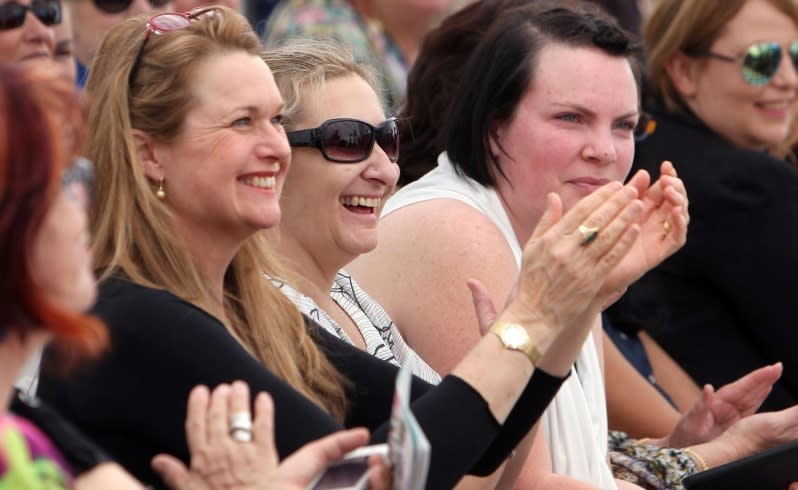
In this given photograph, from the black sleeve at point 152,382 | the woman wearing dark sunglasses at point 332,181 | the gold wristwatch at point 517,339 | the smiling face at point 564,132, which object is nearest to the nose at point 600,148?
the smiling face at point 564,132

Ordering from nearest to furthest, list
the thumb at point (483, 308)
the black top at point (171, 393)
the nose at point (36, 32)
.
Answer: the black top at point (171, 393) → the thumb at point (483, 308) → the nose at point (36, 32)

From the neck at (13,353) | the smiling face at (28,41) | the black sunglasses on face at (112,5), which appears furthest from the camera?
the black sunglasses on face at (112,5)

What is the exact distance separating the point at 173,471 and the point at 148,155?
2.67ft

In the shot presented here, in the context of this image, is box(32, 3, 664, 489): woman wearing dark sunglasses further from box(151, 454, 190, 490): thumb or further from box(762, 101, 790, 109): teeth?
box(762, 101, 790, 109): teeth

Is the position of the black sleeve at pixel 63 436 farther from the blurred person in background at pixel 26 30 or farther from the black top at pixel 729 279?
the black top at pixel 729 279

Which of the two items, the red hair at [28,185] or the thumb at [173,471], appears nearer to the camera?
the red hair at [28,185]

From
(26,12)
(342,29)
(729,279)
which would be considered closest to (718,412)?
(729,279)

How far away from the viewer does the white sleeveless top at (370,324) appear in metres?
3.60

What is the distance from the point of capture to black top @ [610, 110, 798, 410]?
493 cm

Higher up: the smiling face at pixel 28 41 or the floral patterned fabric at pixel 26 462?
the floral patterned fabric at pixel 26 462

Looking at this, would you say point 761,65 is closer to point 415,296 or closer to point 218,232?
point 415,296

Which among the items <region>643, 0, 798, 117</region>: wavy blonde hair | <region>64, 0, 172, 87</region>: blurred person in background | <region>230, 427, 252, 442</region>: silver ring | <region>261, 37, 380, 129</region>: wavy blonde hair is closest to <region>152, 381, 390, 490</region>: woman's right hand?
<region>230, 427, 252, 442</region>: silver ring

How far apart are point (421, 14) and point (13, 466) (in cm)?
561

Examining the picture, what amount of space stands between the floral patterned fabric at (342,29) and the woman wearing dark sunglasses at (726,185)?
4.98 ft
